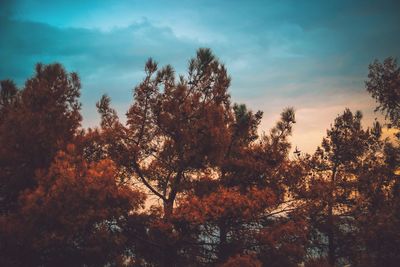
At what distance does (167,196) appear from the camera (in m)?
14.8

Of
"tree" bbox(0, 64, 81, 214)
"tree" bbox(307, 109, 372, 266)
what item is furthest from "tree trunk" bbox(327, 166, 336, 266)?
"tree" bbox(0, 64, 81, 214)

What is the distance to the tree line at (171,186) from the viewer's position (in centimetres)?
1037

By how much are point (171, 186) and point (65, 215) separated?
4623mm

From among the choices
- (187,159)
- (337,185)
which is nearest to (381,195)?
(337,185)

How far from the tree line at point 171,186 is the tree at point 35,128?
0.04 m

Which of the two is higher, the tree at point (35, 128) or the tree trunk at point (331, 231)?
the tree at point (35, 128)

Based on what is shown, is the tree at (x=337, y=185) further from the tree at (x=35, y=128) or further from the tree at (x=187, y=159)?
the tree at (x=35, y=128)

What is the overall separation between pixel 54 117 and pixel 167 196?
220 inches

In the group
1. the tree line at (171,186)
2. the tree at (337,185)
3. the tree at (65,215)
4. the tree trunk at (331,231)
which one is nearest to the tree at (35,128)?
the tree line at (171,186)

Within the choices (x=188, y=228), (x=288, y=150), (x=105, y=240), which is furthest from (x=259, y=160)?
(x=105, y=240)

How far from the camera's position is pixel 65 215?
10.1 m

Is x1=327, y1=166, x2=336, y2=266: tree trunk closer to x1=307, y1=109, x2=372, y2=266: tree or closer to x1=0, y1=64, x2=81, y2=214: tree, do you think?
x1=307, y1=109, x2=372, y2=266: tree

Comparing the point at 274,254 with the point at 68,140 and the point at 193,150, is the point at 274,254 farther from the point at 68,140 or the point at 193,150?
the point at 68,140

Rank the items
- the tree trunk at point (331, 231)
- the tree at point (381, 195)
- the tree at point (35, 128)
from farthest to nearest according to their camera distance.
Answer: the tree trunk at point (331, 231)
the tree at point (35, 128)
the tree at point (381, 195)
